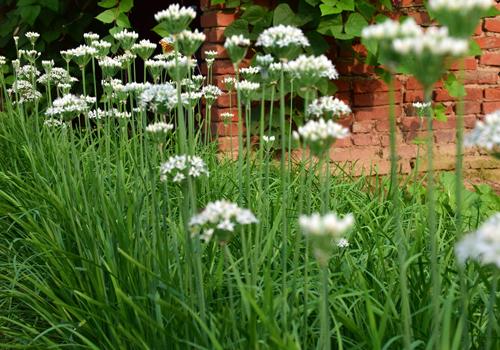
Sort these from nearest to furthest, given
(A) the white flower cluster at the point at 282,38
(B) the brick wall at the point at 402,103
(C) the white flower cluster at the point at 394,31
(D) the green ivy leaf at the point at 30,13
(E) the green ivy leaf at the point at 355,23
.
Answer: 1. (C) the white flower cluster at the point at 394,31
2. (A) the white flower cluster at the point at 282,38
3. (E) the green ivy leaf at the point at 355,23
4. (B) the brick wall at the point at 402,103
5. (D) the green ivy leaf at the point at 30,13

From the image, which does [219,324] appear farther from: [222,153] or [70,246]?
[222,153]

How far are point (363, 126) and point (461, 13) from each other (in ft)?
12.1

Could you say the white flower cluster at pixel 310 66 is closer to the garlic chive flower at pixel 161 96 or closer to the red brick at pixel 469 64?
the garlic chive flower at pixel 161 96

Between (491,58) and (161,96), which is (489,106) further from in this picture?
(161,96)

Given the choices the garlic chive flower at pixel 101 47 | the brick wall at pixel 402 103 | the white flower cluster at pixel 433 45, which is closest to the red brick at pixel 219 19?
the brick wall at pixel 402 103

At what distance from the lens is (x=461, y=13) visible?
116 centimetres

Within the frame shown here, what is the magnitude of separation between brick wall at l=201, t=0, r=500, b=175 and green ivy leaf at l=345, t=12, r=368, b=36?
244mm

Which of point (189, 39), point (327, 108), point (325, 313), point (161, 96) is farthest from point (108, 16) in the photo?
point (325, 313)

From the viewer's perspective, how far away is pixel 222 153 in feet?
14.4

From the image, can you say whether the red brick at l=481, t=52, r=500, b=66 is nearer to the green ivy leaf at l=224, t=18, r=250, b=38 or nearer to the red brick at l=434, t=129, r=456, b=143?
the red brick at l=434, t=129, r=456, b=143

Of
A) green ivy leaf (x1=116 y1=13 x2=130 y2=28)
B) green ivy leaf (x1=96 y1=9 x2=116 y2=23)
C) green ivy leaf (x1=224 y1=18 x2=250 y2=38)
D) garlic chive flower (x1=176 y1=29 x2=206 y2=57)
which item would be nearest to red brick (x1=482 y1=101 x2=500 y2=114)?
green ivy leaf (x1=224 y1=18 x2=250 y2=38)

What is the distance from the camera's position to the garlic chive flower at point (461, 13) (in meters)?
1.16

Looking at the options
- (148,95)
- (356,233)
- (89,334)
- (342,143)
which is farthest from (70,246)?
(342,143)

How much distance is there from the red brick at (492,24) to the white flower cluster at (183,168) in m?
3.71
